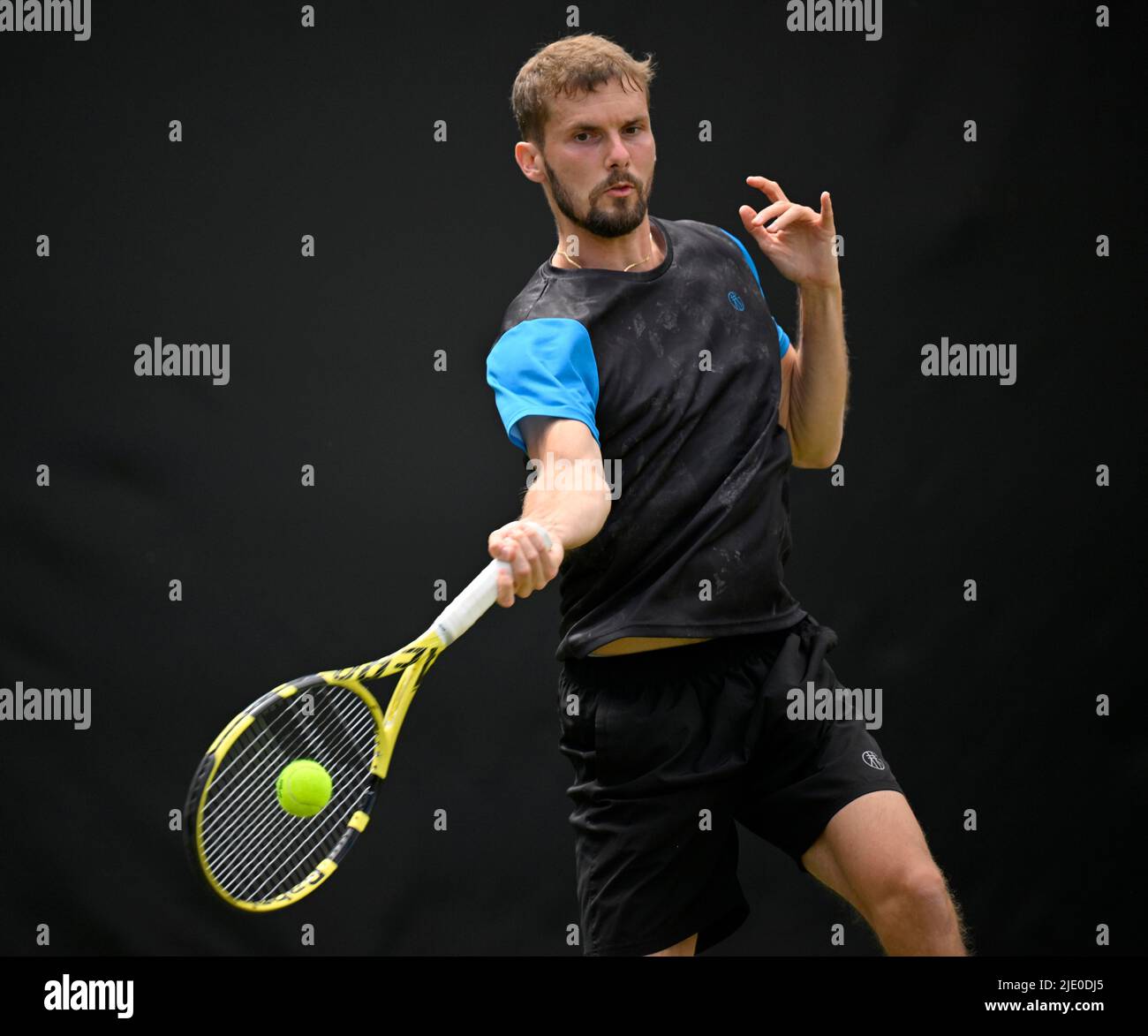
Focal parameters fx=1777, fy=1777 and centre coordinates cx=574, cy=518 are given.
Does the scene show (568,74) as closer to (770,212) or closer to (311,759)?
(770,212)

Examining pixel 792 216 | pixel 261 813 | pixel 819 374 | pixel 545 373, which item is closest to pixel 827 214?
pixel 792 216

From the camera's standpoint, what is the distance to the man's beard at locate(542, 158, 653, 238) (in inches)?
124

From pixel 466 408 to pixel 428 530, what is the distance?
33 centimetres

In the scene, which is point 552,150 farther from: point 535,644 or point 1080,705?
point 1080,705

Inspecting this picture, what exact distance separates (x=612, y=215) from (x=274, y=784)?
1169 millimetres

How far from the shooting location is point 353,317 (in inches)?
177

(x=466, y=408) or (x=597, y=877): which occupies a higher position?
(x=466, y=408)

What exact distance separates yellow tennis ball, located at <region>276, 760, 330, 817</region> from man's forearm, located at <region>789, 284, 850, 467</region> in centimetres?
112

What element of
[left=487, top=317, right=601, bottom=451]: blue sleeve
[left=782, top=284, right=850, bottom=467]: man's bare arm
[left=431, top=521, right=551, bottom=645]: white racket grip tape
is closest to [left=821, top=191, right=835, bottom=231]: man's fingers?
[left=782, top=284, right=850, bottom=467]: man's bare arm

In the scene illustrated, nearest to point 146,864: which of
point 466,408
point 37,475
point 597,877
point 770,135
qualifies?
point 37,475

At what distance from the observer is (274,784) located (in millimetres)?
3105

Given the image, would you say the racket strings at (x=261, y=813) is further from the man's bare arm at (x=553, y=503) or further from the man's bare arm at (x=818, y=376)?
the man's bare arm at (x=818, y=376)

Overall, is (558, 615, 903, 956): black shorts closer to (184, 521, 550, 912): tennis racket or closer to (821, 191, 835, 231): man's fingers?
(184, 521, 550, 912): tennis racket

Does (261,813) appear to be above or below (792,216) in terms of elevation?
below
